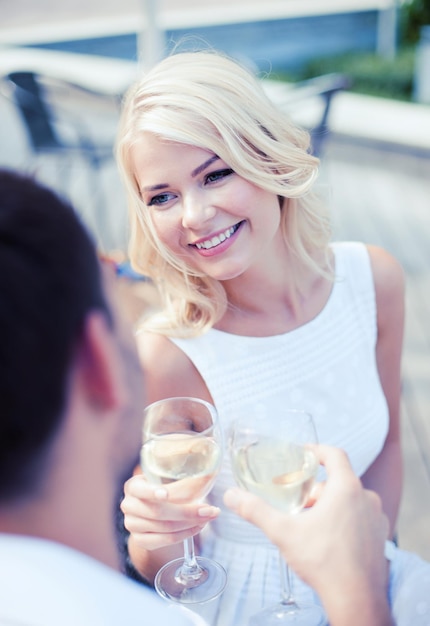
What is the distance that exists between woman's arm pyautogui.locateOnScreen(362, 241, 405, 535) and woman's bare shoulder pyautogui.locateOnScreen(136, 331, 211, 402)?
50cm

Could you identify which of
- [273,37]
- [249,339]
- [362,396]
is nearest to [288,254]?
[249,339]

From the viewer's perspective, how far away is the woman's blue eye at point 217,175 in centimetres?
150

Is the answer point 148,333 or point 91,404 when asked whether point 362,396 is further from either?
point 91,404

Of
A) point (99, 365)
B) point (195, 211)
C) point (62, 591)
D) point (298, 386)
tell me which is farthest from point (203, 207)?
point (62, 591)

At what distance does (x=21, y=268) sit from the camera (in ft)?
2.21

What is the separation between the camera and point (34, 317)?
0.68 metres

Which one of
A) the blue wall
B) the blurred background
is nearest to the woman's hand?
the blurred background

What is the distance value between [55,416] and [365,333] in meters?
1.21

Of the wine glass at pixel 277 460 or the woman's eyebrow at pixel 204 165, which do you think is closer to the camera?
the wine glass at pixel 277 460

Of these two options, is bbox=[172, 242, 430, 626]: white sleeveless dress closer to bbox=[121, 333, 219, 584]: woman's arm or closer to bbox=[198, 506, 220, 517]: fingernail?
bbox=[121, 333, 219, 584]: woman's arm

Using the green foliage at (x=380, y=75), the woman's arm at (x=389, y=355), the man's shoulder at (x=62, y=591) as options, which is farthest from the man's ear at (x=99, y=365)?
the green foliage at (x=380, y=75)

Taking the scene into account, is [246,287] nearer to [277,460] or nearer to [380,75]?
[277,460]

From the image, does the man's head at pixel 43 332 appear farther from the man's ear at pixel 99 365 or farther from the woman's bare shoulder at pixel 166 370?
the woman's bare shoulder at pixel 166 370

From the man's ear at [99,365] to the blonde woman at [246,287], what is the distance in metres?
0.71
